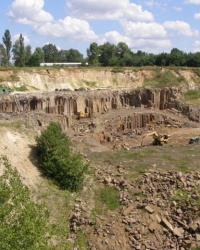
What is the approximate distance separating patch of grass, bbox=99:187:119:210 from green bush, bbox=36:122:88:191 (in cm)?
122

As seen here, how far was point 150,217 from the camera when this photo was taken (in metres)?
17.9

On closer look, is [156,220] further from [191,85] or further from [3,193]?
[191,85]

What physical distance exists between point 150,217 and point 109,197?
2.33 metres

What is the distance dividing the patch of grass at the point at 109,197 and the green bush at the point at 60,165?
122 centimetres

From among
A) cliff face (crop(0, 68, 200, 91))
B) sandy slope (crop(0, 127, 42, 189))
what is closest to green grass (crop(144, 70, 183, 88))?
cliff face (crop(0, 68, 200, 91))

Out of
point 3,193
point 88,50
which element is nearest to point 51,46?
point 88,50

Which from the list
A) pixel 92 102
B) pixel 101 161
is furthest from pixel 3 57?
pixel 101 161

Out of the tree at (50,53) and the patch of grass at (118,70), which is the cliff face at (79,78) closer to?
the patch of grass at (118,70)

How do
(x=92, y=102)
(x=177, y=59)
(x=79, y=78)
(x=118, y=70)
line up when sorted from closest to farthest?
(x=92, y=102) < (x=79, y=78) < (x=118, y=70) < (x=177, y=59)

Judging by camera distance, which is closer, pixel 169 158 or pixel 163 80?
pixel 169 158

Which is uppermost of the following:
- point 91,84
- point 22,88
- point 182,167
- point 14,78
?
point 14,78

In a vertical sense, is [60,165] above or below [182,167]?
above

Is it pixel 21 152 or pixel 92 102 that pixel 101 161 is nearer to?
pixel 21 152

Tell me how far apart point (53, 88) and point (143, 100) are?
39.6 ft
